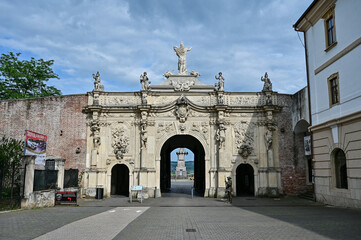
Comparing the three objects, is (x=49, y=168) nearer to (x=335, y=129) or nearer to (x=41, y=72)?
(x=41, y=72)

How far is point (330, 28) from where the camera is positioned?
1705 centimetres

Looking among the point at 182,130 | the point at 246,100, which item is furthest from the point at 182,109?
the point at 246,100

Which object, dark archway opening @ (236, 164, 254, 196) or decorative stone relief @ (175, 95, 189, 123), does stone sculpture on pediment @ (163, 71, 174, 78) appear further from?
dark archway opening @ (236, 164, 254, 196)

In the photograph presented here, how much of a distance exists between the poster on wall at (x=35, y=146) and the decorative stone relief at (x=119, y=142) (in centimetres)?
637

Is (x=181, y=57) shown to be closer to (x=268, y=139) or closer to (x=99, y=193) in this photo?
(x=268, y=139)

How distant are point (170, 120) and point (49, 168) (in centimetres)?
919

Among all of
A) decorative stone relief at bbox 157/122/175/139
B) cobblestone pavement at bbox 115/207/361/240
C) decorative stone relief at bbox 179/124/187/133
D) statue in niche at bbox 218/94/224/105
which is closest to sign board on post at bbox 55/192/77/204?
cobblestone pavement at bbox 115/207/361/240

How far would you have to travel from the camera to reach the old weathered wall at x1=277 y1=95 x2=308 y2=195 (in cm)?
2311

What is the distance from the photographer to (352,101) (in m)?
14.9

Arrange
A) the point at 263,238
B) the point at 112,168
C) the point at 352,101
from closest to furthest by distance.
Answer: the point at 263,238 < the point at 352,101 < the point at 112,168

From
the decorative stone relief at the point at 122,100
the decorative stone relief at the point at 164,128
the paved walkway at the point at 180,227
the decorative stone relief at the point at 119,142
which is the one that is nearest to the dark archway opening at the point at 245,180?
the decorative stone relief at the point at 164,128

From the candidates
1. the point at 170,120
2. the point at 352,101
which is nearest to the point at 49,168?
the point at 170,120

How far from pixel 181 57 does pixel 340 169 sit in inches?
589

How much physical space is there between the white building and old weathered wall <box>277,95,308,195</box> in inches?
180
